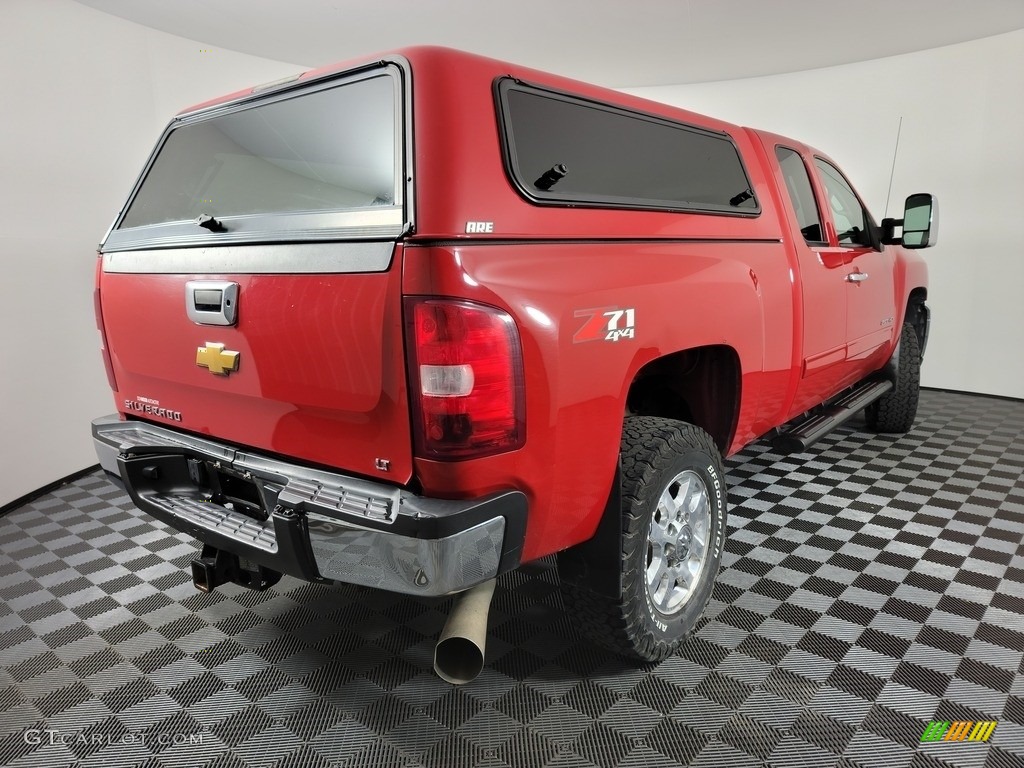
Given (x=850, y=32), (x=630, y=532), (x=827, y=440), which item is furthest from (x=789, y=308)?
(x=850, y=32)

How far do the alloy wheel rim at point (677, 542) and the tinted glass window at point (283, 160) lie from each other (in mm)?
1270

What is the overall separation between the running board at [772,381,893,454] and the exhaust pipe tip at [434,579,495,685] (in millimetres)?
1855

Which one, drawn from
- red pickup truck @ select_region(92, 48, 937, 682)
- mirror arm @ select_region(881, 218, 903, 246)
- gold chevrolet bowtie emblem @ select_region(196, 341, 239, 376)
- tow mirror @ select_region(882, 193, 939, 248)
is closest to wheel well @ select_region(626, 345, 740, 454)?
red pickup truck @ select_region(92, 48, 937, 682)

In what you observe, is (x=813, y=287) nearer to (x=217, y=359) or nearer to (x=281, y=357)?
(x=281, y=357)

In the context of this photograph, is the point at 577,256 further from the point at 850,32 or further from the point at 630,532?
the point at 850,32

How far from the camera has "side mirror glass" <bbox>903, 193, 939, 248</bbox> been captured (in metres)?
3.62

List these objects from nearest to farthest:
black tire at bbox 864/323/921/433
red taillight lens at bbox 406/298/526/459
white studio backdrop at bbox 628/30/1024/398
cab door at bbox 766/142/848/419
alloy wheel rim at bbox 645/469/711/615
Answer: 1. red taillight lens at bbox 406/298/526/459
2. alloy wheel rim at bbox 645/469/711/615
3. cab door at bbox 766/142/848/419
4. black tire at bbox 864/323/921/433
5. white studio backdrop at bbox 628/30/1024/398

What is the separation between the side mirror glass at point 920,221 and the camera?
3.62m

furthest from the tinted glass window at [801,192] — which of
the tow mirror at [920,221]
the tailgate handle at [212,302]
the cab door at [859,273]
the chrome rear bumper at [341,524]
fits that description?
the tailgate handle at [212,302]

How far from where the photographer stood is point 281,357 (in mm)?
1732

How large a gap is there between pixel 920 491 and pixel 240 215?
3.69m

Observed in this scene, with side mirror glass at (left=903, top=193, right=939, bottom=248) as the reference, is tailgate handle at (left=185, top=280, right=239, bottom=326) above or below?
below

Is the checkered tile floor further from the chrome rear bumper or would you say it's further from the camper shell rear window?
the camper shell rear window

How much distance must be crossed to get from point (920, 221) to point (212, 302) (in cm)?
355
